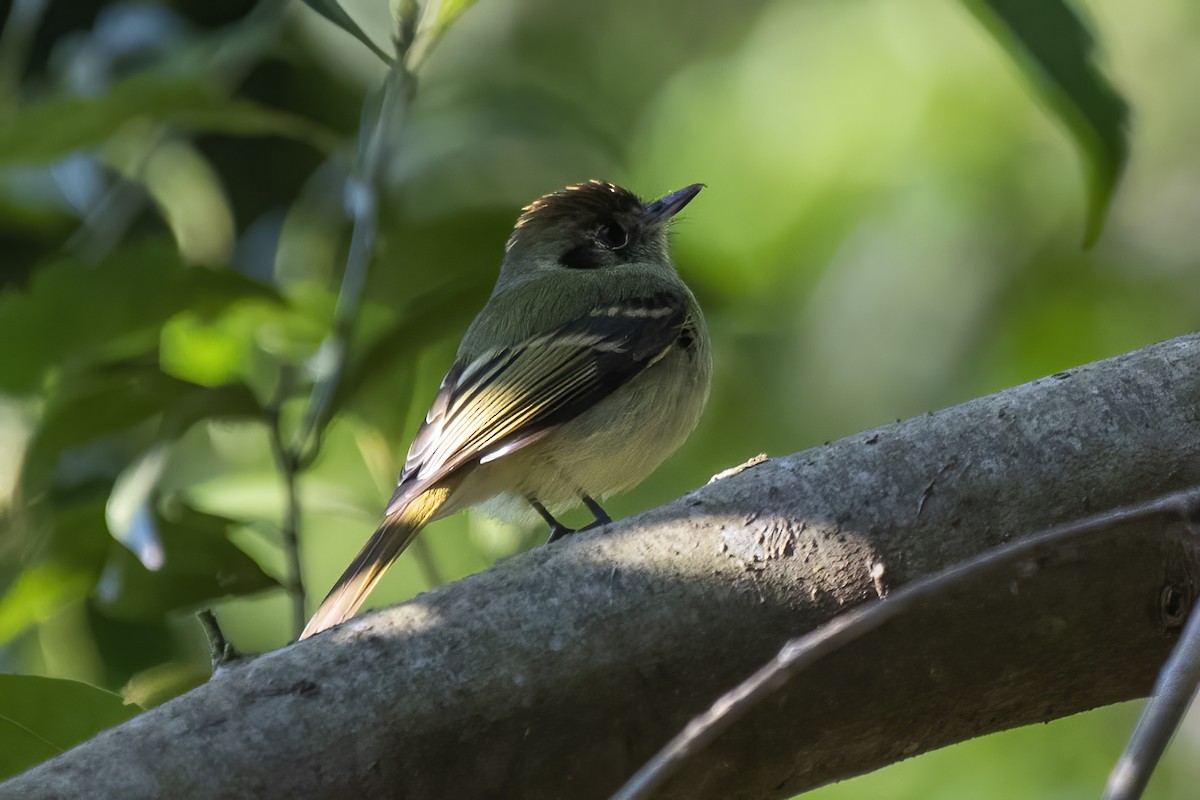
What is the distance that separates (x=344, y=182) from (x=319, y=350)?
1298 millimetres

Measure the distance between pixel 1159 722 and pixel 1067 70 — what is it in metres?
1.06

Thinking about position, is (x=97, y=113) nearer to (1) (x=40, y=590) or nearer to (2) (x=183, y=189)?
(1) (x=40, y=590)

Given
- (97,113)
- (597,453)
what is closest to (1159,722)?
(597,453)

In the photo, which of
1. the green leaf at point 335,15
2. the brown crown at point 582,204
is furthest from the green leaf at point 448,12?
the brown crown at point 582,204

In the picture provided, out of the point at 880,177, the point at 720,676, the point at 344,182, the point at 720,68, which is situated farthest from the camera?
the point at 720,68

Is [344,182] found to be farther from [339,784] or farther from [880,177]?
[339,784]

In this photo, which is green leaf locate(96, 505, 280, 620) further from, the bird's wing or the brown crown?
the brown crown

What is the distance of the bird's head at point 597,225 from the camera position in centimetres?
467

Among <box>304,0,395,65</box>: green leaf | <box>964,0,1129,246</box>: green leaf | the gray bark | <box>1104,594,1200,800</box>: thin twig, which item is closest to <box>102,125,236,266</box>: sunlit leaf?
<box>304,0,395,65</box>: green leaf

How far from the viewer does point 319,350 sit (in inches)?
133

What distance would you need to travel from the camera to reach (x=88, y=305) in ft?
9.76

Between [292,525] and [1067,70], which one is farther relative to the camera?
[292,525]

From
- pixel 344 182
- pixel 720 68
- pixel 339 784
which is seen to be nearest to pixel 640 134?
pixel 720 68

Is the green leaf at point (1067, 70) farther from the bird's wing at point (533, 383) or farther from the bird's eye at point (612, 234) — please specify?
the bird's eye at point (612, 234)
